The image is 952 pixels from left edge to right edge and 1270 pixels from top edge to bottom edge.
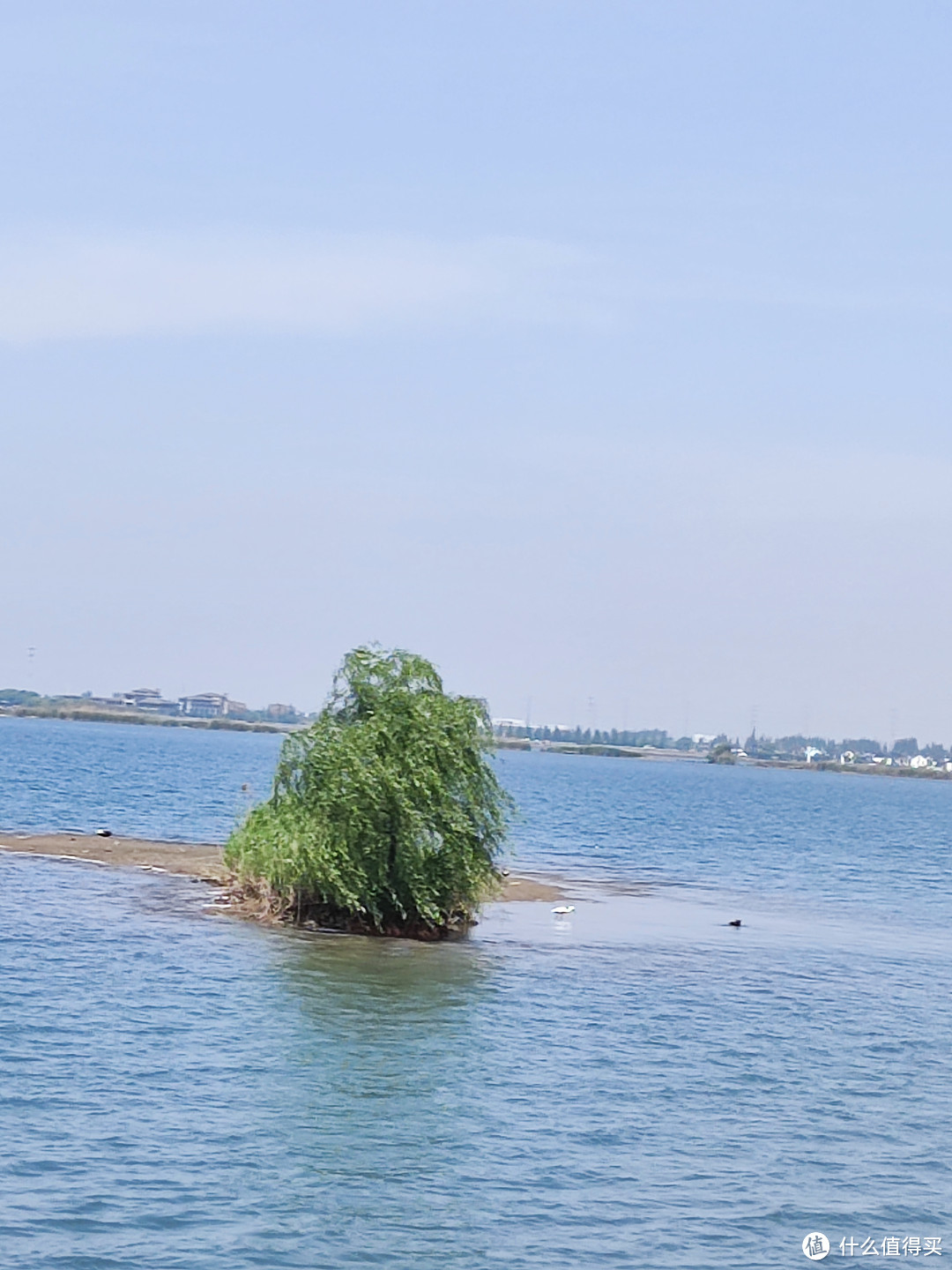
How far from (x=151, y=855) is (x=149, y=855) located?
1.00 feet

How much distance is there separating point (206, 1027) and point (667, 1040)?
8.65 metres

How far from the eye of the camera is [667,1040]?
31672 mm

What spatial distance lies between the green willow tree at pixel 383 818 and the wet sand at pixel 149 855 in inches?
282

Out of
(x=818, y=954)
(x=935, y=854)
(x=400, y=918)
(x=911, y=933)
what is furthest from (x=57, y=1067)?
(x=935, y=854)

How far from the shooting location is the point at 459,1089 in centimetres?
2698

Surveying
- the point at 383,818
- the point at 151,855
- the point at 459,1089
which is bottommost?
the point at 459,1089

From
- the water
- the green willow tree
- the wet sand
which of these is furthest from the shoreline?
the green willow tree

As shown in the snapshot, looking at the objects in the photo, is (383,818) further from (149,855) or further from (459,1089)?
(149,855)

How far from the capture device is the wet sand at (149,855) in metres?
55.3

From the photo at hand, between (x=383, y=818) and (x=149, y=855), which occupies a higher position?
(x=383, y=818)

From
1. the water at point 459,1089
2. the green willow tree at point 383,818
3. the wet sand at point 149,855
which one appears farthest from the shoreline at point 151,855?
the green willow tree at point 383,818

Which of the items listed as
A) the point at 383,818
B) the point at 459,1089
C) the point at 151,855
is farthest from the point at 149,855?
the point at 459,1089

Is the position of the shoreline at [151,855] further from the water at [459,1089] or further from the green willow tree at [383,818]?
the green willow tree at [383,818]

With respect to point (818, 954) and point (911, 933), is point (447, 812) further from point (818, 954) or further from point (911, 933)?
point (911, 933)
